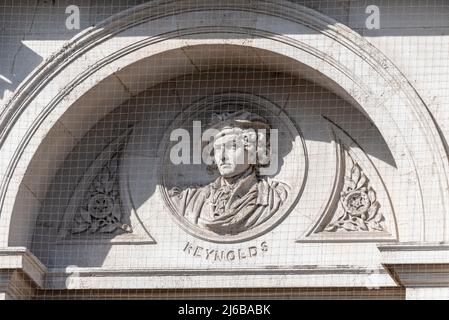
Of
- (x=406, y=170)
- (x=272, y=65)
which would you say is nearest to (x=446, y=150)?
(x=406, y=170)

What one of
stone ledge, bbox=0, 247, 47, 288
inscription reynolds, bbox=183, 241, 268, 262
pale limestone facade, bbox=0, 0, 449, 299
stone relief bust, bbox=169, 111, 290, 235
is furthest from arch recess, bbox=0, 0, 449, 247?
inscription reynolds, bbox=183, 241, 268, 262

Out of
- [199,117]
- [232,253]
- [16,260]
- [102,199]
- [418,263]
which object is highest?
[199,117]

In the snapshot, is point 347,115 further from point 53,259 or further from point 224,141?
point 53,259

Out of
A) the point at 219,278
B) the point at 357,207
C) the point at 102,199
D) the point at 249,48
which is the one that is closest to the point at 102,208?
the point at 102,199

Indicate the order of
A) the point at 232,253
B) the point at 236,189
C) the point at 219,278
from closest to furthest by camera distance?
1. the point at 219,278
2. the point at 232,253
3. the point at 236,189

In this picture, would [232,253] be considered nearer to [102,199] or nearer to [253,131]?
[253,131]

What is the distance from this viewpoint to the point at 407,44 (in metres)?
21.0

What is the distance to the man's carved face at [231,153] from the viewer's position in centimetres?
2141

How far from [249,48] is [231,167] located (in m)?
1.01

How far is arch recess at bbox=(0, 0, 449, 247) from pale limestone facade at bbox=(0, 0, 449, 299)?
12mm

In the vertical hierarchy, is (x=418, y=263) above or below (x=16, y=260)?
below

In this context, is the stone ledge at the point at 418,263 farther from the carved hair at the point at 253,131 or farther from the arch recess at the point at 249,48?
the carved hair at the point at 253,131

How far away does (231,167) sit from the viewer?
2141 centimetres

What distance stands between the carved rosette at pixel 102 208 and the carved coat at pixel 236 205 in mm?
545
